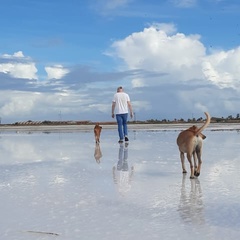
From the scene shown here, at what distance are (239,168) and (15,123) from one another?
3967 cm

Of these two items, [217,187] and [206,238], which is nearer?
[206,238]

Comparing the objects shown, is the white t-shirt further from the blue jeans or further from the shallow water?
the shallow water

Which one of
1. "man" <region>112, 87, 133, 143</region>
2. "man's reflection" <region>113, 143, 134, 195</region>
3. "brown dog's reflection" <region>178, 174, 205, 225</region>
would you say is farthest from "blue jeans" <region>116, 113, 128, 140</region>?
"brown dog's reflection" <region>178, 174, 205, 225</region>

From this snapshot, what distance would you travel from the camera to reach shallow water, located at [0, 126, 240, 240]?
11.6 ft

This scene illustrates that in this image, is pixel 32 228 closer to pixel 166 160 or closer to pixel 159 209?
pixel 159 209

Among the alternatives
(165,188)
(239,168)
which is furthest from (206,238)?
(239,168)

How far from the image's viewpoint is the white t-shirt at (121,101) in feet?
47.6

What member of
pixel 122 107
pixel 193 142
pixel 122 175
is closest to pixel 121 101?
Answer: pixel 122 107

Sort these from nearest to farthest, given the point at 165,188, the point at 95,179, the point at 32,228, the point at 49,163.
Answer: the point at 32,228 → the point at 165,188 → the point at 95,179 → the point at 49,163

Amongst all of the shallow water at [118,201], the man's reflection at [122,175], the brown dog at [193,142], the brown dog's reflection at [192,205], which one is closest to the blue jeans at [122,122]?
the man's reflection at [122,175]

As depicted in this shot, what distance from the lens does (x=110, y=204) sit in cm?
455

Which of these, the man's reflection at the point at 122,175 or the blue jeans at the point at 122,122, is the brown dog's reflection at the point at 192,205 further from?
the blue jeans at the point at 122,122

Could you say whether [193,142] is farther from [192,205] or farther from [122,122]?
[122,122]

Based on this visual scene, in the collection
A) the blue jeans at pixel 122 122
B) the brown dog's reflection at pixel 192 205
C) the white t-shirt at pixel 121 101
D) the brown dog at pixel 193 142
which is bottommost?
the brown dog's reflection at pixel 192 205
